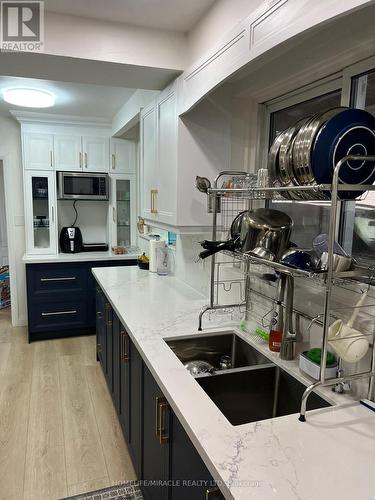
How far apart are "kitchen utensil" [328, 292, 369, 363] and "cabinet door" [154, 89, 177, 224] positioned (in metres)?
1.30

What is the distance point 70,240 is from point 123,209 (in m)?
0.76

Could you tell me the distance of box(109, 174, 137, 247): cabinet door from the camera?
444cm

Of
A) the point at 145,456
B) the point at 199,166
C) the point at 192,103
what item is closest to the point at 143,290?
the point at 199,166

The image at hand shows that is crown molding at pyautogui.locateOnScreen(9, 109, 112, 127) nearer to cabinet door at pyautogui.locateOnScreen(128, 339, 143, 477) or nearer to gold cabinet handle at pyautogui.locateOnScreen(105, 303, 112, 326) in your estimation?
gold cabinet handle at pyautogui.locateOnScreen(105, 303, 112, 326)

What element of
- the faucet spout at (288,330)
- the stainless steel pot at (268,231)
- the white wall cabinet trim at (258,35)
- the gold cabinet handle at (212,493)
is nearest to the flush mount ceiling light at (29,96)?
the white wall cabinet trim at (258,35)

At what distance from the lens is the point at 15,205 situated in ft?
14.0

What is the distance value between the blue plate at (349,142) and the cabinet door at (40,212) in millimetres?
3602

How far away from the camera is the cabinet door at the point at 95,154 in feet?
13.8

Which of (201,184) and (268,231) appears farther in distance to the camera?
(201,184)

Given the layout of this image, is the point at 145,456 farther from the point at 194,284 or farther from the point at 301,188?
the point at 301,188

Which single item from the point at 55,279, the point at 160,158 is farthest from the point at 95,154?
the point at 160,158

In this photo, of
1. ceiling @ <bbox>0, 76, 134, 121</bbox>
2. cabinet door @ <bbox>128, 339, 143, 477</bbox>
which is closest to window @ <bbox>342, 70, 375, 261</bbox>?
cabinet door @ <bbox>128, 339, 143, 477</bbox>

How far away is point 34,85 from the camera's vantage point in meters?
2.99

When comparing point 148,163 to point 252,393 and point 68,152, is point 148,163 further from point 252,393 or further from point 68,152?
point 252,393
